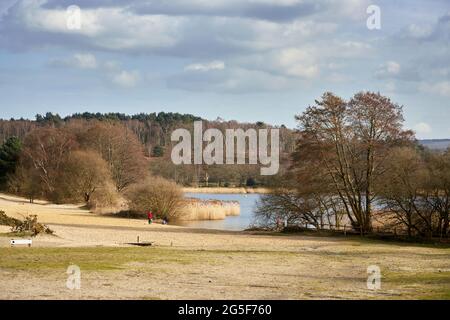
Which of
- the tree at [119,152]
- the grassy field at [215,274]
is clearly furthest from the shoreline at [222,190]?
the grassy field at [215,274]

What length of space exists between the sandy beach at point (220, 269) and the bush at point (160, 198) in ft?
62.6

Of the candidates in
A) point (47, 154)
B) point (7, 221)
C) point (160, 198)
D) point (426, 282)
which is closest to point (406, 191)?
point (426, 282)

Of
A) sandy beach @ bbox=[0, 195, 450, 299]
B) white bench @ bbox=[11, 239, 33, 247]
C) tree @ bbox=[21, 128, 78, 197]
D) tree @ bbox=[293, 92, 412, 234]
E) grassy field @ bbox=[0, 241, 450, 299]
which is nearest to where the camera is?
grassy field @ bbox=[0, 241, 450, 299]

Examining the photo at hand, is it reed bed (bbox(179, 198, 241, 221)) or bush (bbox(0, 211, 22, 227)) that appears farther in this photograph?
reed bed (bbox(179, 198, 241, 221))

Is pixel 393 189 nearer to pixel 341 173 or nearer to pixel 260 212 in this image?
pixel 341 173

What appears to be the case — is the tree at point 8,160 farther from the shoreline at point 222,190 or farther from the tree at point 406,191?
the tree at point 406,191

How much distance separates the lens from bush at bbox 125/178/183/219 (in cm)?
6206

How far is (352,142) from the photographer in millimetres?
48656

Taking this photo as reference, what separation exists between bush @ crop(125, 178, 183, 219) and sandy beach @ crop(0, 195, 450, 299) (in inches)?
752

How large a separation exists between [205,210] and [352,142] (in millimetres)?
22335

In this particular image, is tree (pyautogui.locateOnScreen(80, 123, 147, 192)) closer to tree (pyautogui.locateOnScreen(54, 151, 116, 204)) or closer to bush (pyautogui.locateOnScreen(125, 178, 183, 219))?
tree (pyautogui.locateOnScreen(54, 151, 116, 204))

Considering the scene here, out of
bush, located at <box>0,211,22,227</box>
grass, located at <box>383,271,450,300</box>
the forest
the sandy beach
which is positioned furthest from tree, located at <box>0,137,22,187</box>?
grass, located at <box>383,271,450,300</box>
